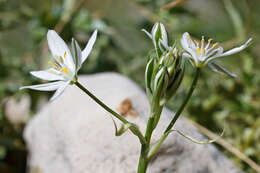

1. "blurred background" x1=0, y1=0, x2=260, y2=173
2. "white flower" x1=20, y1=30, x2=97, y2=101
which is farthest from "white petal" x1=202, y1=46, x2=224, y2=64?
"blurred background" x1=0, y1=0, x2=260, y2=173

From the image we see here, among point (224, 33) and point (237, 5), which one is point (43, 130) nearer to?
point (224, 33)

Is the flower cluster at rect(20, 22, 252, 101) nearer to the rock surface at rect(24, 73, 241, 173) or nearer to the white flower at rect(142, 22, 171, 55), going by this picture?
the white flower at rect(142, 22, 171, 55)

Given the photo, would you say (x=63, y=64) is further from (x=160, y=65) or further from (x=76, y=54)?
(x=160, y=65)

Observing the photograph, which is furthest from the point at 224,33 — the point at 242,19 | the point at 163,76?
the point at 163,76

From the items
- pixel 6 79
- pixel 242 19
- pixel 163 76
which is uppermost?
pixel 163 76

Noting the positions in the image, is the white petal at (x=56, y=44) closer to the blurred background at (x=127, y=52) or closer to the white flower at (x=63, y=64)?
the white flower at (x=63, y=64)

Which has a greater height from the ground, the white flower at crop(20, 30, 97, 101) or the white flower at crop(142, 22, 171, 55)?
the white flower at crop(142, 22, 171, 55)

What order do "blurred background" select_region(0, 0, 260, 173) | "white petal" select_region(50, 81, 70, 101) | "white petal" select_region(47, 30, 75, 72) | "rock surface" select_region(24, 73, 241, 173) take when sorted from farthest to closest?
"blurred background" select_region(0, 0, 260, 173)
"rock surface" select_region(24, 73, 241, 173)
"white petal" select_region(47, 30, 75, 72)
"white petal" select_region(50, 81, 70, 101)

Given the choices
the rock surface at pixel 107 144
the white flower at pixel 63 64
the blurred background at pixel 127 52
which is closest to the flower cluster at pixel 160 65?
the white flower at pixel 63 64
